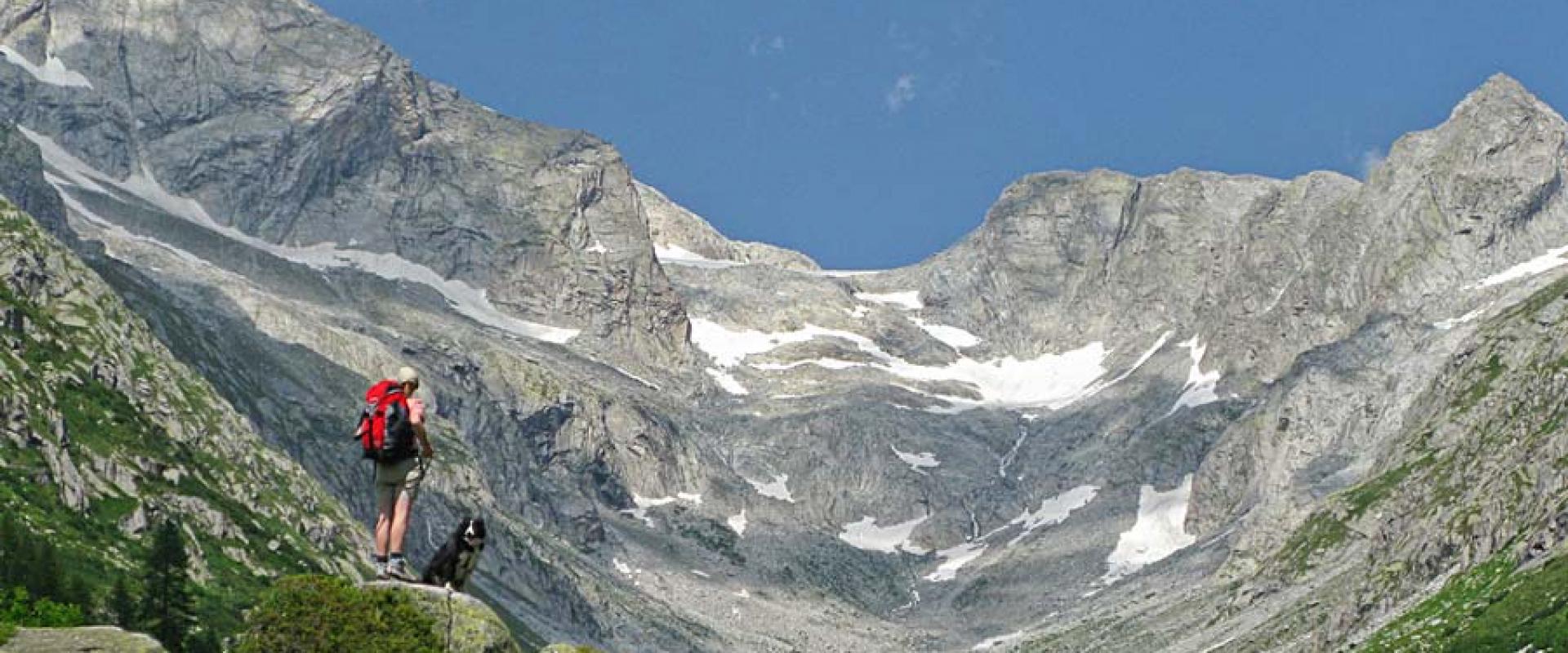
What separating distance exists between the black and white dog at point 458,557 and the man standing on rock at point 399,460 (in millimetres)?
970

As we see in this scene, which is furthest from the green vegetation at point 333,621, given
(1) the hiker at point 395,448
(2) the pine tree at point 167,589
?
(2) the pine tree at point 167,589

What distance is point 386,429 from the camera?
36.3 metres

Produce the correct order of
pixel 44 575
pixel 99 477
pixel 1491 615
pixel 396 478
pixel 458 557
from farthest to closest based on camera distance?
1. pixel 99 477
2. pixel 1491 615
3. pixel 44 575
4. pixel 458 557
5. pixel 396 478

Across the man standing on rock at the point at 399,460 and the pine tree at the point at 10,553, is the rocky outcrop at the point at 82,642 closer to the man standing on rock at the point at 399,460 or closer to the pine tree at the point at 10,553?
the man standing on rock at the point at 399,460

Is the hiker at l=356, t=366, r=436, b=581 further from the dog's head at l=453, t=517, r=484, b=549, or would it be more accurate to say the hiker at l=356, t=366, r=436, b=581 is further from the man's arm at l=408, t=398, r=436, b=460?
the dog's head at l=453, t=517, r=484, b=549

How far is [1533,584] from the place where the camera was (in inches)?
5763

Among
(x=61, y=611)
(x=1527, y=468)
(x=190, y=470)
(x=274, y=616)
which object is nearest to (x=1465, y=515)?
(x=1527, y=468)

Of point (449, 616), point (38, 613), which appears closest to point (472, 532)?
point (449, 616)

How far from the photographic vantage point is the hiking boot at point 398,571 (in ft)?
125

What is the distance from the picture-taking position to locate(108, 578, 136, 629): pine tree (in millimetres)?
98656

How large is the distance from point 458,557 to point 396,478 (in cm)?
220

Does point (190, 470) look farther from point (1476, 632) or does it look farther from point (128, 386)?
point (1476, 632)

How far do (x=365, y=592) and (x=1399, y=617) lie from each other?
468ft

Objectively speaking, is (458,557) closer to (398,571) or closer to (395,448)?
(398,571)
